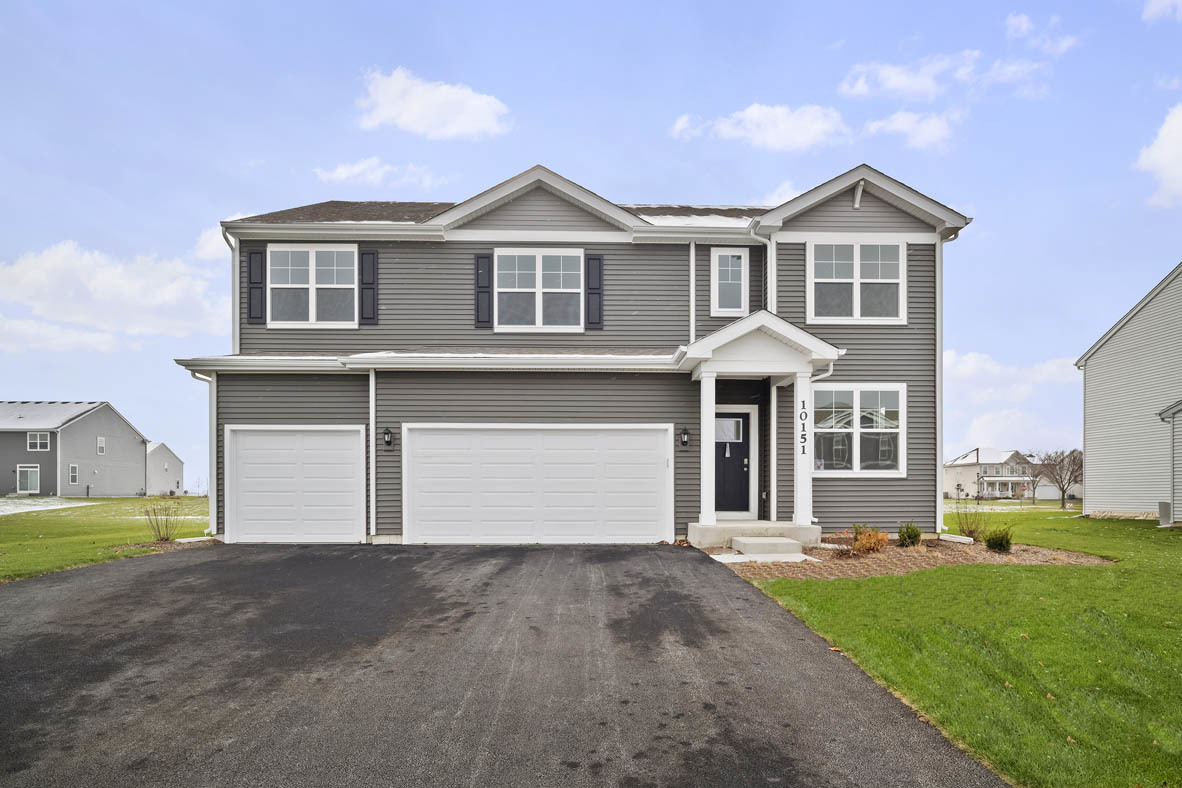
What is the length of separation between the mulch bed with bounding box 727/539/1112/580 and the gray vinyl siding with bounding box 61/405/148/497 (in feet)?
135

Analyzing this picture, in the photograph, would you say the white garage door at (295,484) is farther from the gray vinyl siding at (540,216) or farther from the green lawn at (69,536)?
the gray vinyl siding at (540,216)

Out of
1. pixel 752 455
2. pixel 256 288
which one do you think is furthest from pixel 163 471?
pixel 752 455

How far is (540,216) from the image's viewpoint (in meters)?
12.6

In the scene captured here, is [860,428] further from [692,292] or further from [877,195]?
[877,195]

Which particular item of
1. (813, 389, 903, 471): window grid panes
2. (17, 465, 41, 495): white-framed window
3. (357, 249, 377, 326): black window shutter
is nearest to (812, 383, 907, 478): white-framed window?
(813, 389, 903, 471): window grid panes

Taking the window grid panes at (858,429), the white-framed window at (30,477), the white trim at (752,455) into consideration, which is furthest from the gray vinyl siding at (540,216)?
the white-framed window at (30,477)

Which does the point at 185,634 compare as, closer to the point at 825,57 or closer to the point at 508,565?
the point at 508,565

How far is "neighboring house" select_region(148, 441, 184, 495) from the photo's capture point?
144 ft

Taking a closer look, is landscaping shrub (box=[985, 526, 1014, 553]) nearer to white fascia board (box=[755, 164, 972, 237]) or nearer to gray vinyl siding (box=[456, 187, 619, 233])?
white fascia board (box=[755, 164, 972, 237])

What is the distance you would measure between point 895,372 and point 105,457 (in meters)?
44.8

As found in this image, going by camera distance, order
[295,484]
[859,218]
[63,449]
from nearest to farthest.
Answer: [295,484], [859,218], [63,449]

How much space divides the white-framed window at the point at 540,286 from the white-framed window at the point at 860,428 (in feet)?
16.9

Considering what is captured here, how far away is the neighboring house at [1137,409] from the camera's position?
57.0 ft

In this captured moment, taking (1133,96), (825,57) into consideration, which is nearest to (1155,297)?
(1133,96)
